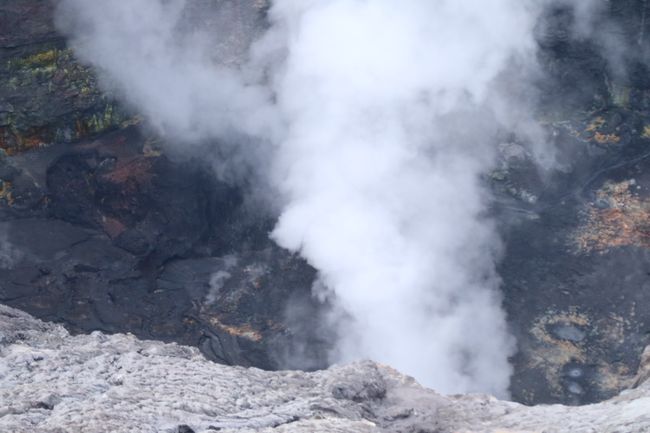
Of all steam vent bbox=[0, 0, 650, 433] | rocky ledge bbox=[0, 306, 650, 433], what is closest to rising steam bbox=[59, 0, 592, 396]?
steam vent bbox=[0, 0, 650, 433]

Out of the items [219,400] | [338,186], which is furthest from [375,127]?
[219,400]

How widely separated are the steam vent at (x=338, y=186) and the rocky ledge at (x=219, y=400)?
2.34 meters

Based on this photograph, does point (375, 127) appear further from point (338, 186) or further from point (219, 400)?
point (219, 400)

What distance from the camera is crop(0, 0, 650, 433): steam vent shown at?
7.83 metres

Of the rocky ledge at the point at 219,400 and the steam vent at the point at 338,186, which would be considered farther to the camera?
the steam vent at the point at 338,186

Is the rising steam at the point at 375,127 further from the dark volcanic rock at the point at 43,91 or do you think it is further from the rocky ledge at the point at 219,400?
the rocky ledge at the point at 219,400

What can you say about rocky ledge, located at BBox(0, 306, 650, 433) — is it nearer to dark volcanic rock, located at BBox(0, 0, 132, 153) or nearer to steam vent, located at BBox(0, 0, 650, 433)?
A: steam vent, located at BBox(0, 0, 650, 433)

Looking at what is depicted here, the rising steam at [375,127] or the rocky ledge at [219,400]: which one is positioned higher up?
the rising steam at [375,127]

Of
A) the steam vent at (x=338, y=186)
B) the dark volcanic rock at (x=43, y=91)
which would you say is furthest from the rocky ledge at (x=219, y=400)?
the dark volcanic rock at (x=43, y=91)

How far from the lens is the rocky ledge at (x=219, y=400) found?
410 cm

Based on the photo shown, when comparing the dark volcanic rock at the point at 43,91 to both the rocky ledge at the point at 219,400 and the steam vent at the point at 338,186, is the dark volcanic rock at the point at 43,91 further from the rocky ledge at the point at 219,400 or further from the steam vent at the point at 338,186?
the rocky ledge at the point at 219,400

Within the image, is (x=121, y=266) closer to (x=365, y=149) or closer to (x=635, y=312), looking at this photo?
(x=365, y=149)

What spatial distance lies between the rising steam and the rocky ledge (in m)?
2.35

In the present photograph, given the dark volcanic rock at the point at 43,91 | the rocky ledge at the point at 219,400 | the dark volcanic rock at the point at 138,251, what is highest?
the dark volcanic rock at the point at 43,91
